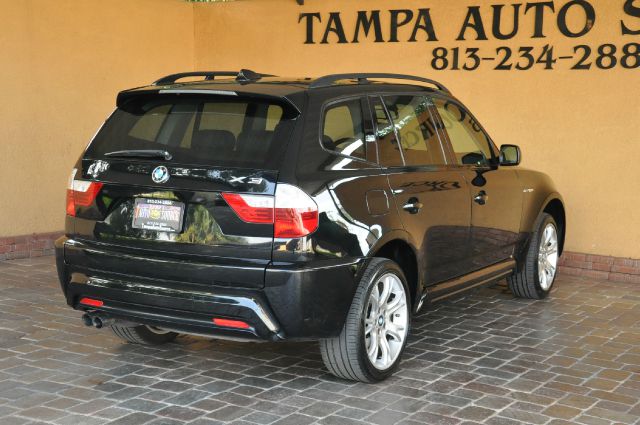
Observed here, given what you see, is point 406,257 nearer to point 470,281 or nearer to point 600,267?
point 470,281

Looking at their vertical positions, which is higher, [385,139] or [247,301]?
[385,139]

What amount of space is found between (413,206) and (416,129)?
661 mm

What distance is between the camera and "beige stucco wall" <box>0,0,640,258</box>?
29.7 ft

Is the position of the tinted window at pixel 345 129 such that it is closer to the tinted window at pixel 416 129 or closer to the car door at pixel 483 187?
the tinted window at pixel 416 129

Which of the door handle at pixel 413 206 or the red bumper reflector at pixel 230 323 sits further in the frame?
the door handle at pixel 413 206

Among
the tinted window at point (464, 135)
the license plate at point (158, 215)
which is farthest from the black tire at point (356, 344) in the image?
the tinted window at point (464, 135)

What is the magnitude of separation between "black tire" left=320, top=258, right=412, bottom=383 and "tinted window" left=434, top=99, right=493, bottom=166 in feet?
4.91

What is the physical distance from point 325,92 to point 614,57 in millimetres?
4583

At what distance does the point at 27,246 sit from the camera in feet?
31.5

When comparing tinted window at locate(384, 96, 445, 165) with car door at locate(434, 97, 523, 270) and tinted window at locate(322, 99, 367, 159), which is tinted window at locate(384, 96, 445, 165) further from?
tinted window at locate(322, 99, 367, 159)

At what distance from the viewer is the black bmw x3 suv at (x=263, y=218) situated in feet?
15.8

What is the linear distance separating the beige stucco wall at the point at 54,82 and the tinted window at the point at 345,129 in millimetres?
→ 5079

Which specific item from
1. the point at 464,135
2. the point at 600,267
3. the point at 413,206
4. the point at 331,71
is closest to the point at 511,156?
the point at 464,135

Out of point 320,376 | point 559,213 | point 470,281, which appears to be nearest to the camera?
point 320,376
